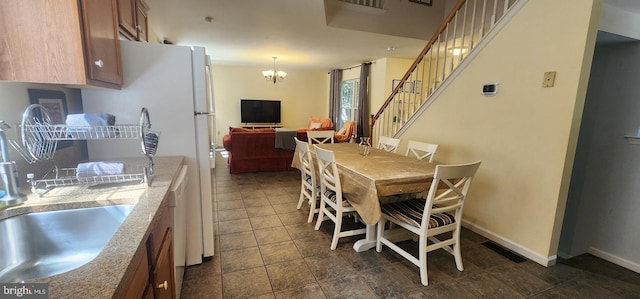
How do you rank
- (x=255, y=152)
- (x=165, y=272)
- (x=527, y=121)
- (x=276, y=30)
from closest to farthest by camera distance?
1. (x=165, y=272)
2. (x=527, y=121)
3. (x=276, y=30)
4. (x=255, y=152)

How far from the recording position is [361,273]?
2041mm

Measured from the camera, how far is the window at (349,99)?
741 centimetres

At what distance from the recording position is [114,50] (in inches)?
61.9

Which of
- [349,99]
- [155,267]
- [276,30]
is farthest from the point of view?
[349,99]

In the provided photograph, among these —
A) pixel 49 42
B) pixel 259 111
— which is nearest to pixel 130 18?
pixel 49 42

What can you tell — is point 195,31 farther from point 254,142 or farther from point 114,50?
point 114,50

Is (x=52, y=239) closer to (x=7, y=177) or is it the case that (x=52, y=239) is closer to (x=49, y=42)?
(x=7, y=177)

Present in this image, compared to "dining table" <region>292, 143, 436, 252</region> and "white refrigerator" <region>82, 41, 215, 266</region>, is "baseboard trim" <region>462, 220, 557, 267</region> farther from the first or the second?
"white refrigerator" <region>82, 41, 215, 266</region>

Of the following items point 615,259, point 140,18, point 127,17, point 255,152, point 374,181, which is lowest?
point 615,259

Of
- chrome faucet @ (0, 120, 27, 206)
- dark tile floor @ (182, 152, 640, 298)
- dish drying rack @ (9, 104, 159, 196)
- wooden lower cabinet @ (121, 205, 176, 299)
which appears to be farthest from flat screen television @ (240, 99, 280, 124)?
chrome faucet @ (0, 120, 27, 206)

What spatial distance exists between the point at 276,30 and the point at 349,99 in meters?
4.13

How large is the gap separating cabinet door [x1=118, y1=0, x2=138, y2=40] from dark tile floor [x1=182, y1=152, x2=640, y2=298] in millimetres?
1791

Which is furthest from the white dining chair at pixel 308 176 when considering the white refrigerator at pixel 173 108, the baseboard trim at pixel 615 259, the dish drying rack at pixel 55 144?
the baseboard trim at pixel 615 259

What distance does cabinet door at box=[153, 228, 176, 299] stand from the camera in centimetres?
107
